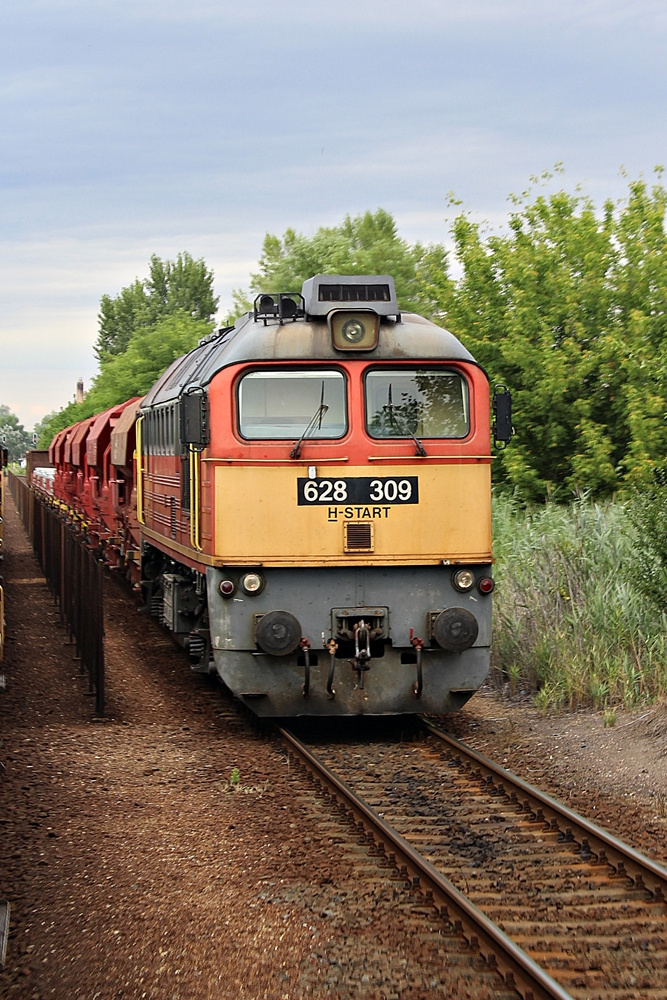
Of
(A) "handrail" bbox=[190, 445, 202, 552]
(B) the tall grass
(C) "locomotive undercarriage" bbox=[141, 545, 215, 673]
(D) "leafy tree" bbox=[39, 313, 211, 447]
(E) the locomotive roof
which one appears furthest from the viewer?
(D) "leafy tree" bbox=[39, 313, 211, 447]

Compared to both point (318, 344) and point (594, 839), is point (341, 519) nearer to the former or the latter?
point (318, 344)

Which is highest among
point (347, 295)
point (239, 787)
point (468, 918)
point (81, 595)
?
point (347, 295)

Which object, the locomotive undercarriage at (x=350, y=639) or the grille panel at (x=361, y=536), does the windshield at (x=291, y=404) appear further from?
the locomotive undercarriage at (x=350, y=639)

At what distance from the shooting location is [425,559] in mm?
9289

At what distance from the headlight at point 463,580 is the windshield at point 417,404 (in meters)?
1.11

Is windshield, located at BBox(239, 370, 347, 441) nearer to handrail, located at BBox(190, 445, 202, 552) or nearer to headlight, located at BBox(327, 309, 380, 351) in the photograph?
headlight, located at BBox(327, 309, 380, 351)

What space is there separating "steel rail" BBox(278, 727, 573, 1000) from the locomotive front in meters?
1.74

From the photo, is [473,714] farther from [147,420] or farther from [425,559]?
[147,420]

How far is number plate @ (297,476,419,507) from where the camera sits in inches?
363

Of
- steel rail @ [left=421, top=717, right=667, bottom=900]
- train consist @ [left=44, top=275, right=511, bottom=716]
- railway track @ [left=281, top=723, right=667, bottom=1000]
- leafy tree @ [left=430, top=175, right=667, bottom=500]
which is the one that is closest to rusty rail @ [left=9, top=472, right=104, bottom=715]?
train consist @ [left=44, top=275, right=511, bottom=716]

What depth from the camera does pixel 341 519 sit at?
30.3 ft

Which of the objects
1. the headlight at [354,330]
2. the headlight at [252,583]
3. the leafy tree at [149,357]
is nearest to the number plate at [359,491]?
the headlight at [252,583]

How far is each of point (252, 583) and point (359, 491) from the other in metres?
1.11

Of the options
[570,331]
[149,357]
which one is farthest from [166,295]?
[570,331]
